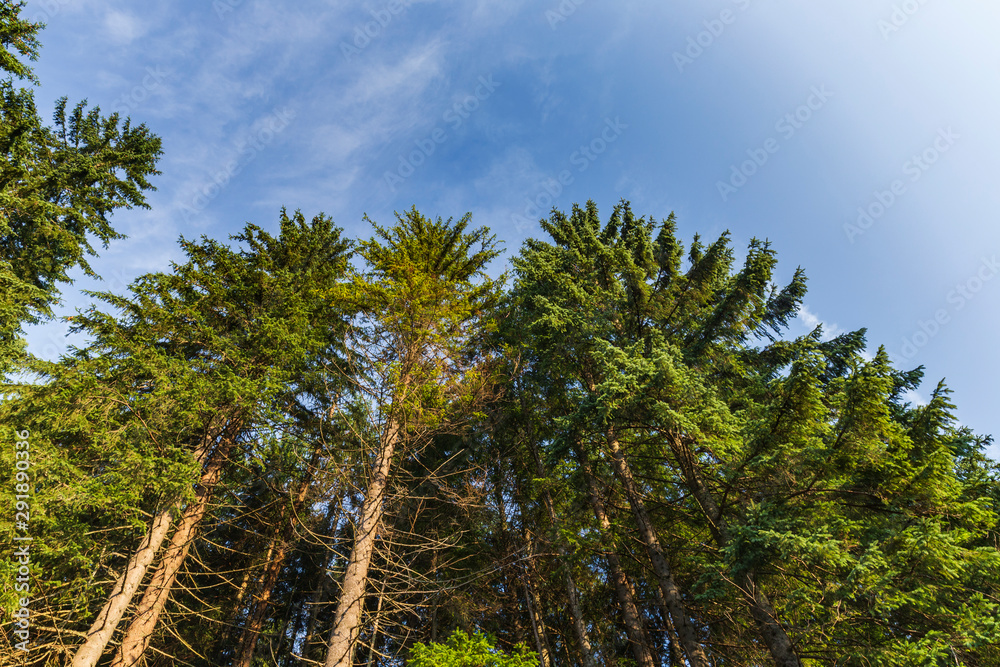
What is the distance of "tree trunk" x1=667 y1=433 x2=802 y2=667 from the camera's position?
5.67m

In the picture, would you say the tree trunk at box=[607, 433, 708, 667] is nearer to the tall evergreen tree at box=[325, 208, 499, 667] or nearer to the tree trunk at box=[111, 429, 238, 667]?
the tall evergreen tree at box=[325, 208, 499, 667]

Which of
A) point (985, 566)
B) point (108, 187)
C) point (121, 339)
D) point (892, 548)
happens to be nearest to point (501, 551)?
point (892, 548)

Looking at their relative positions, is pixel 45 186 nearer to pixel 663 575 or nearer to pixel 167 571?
pixel 167 571

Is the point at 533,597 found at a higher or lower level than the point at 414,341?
lower

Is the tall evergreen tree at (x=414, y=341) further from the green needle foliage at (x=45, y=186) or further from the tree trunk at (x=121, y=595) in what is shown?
the green needle foliage at (x=45, y=186)

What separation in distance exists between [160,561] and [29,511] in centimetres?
242

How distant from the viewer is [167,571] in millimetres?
7734

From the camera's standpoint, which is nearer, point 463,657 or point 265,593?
point 463,657

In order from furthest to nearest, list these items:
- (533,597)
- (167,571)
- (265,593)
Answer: (265,593) < (533,597) < (167,571)

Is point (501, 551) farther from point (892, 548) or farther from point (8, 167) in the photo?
point (8, 167)

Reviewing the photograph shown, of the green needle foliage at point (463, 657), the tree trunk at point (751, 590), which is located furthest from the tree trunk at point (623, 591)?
the green needle foliage at point (463, 657)

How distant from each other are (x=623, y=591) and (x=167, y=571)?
31.1 ft
